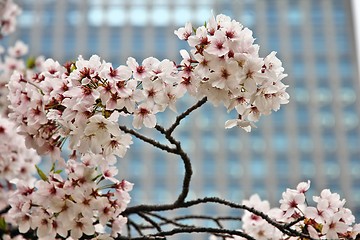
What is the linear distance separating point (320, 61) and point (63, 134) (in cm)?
3867

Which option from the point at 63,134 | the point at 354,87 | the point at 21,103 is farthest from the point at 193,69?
the point at 354,87

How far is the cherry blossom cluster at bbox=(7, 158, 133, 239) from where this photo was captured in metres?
1.82

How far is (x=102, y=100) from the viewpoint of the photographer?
1.65m

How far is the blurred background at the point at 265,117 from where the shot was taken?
119 ft

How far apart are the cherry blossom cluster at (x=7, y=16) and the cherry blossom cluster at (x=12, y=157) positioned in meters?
1.25

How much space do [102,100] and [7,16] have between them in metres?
2.19

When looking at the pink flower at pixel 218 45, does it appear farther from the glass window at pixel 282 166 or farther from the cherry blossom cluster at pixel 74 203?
the glass window at pixel 282 166

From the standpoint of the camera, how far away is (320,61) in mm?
39156

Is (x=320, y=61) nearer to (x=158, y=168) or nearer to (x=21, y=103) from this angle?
(x=158, y=168)

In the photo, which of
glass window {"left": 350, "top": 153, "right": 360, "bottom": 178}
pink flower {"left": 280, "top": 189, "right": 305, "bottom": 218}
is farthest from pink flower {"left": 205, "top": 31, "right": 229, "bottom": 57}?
glass window {"left": 350, "top": 153, "right": 360, "bottom": 178}

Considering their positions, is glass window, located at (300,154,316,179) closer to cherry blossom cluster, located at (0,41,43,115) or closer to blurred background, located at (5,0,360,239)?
blurred background, located at (5,0,360,239)

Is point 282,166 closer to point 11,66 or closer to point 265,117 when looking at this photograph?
point 265,117

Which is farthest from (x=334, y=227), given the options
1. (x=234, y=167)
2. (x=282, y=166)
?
(x=282, y=166)

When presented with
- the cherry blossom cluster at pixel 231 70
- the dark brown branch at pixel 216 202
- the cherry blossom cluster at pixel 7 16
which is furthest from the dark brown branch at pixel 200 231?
the cherry blossom cluster at pixel 7 16
